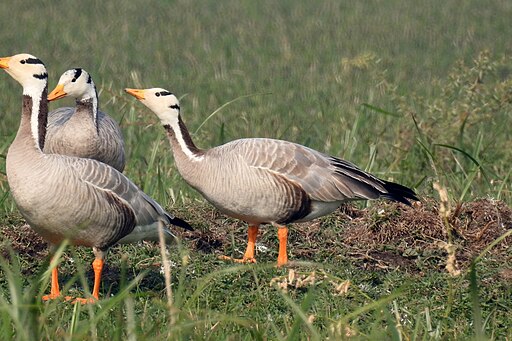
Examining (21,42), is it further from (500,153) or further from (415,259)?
(415,259)

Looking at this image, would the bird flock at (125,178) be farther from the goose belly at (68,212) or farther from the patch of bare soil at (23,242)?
the patch of bare soil at (23,242)

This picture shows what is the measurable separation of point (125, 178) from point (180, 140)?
69cm

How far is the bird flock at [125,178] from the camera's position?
20.2ft

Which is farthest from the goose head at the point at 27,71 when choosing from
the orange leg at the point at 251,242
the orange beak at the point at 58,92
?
the orange leg at the point at 251,242

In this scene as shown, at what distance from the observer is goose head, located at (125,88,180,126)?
7285 millimetres

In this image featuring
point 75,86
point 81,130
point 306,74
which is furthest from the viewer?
point 306,74

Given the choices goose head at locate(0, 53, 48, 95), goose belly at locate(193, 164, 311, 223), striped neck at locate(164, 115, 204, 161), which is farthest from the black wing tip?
goose head at locate(0, 53, 48, 95)

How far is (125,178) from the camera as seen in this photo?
6.72m

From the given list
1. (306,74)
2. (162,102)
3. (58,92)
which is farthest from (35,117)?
(306,74)

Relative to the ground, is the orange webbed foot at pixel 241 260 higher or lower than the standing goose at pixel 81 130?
lower

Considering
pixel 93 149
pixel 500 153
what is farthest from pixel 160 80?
pixel 93 149

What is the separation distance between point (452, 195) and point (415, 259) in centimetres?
95

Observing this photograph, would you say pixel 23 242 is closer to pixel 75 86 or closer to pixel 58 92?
pixel 58 92

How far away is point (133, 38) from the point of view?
1697 centimetres
